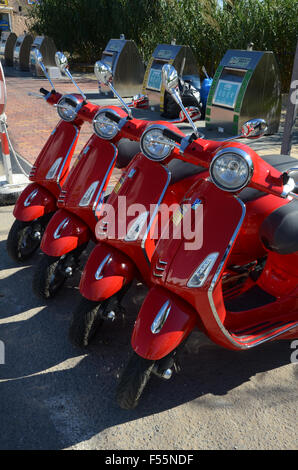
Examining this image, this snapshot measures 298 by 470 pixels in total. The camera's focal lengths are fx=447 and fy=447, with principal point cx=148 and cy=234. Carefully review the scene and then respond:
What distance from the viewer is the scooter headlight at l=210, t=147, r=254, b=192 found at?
175 centimetres

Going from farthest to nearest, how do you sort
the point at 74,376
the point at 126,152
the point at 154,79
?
the point at 154,79 → the point at 126,152 → the point at 74,376

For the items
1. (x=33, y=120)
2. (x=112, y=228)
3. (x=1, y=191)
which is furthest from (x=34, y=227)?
(x=33, y=120)

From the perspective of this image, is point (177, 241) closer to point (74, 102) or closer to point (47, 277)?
point (47, 277)

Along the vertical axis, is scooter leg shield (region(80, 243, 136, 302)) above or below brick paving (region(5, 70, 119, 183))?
above

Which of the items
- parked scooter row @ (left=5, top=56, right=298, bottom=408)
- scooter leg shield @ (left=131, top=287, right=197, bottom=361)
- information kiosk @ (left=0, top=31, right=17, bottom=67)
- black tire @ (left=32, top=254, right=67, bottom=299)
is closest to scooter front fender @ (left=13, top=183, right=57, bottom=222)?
parked scooter row @ (left=5, top=56, right=298, bottom=408)

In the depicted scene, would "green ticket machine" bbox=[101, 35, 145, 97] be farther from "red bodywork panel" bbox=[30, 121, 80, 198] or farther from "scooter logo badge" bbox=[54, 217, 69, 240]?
"scooter logo badge" bbox=[54, 217, 69, 240]

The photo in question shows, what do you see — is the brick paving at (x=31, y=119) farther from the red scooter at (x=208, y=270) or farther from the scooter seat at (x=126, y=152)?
the red scooter at (x=208, y=270)

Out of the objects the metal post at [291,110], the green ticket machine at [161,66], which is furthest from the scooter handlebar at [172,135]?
the green ticket machine at [161,66]

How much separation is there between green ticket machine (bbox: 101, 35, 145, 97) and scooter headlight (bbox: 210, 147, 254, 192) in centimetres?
931

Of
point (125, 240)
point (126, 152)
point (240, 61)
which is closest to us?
point (125, 240)

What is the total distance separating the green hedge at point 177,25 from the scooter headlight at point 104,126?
8.59 m

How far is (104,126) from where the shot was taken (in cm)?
274

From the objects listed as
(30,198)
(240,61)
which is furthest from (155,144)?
(240,61)

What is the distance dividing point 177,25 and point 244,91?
656cm
